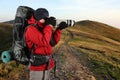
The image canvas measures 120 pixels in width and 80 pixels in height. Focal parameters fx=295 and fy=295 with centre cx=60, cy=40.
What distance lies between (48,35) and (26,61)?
1.27 metres

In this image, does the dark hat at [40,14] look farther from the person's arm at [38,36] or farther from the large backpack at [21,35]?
the person's arm at [38,36]

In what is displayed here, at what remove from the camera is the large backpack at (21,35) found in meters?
9.72

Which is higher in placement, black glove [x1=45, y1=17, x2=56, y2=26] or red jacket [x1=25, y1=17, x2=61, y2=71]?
black glove [x1=45, y1=17, x2=56, y2=26]

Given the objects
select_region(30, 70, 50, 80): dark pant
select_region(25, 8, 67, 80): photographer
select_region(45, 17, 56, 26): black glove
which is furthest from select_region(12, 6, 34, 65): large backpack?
select_region(45, 17, 56, 26): black glove

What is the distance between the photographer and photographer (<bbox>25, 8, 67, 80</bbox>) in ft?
30.5

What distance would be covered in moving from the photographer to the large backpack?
0.19 meters

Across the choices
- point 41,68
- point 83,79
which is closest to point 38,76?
point 41,68

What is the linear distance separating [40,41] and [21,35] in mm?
938

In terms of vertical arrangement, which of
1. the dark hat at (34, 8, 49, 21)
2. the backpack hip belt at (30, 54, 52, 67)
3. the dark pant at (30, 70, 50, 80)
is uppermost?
the dark hat at (34, 8, 49, 21)

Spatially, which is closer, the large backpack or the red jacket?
the red jacket

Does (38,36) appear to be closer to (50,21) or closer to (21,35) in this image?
(50,21)

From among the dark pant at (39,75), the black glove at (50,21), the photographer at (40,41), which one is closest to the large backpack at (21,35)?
the photographer at (40,41)

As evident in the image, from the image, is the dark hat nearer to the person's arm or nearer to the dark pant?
the person's arm

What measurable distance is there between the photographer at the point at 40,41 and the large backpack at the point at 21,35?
0.19 m
